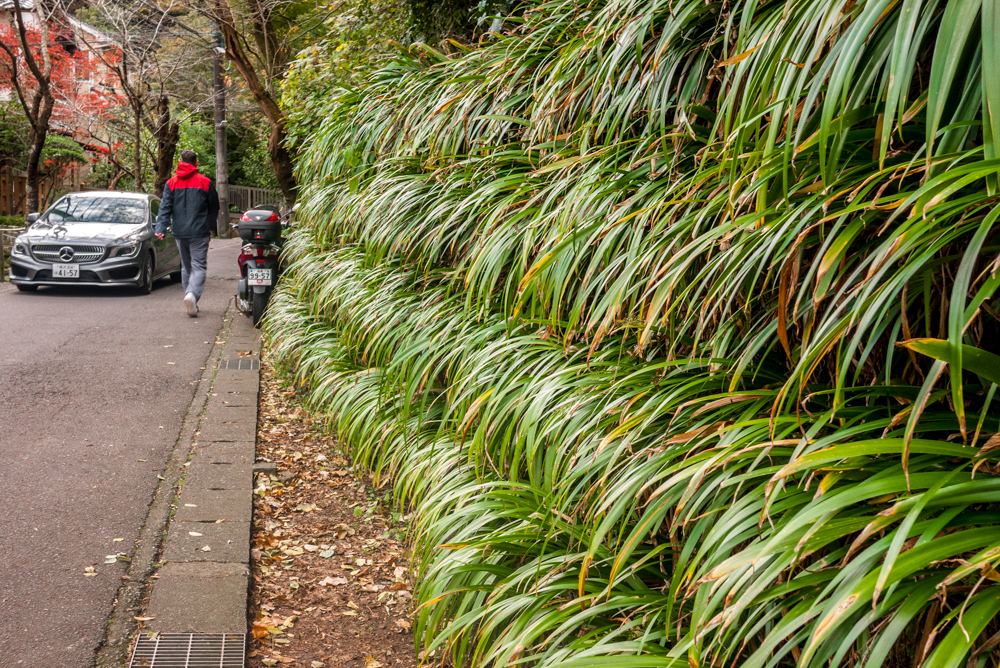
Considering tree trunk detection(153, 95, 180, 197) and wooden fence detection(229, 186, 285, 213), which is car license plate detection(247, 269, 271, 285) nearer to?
tree trunk detection(153, 95, 180, 197)

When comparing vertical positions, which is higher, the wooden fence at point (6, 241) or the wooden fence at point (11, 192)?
the wooden fence at point (11, 192)

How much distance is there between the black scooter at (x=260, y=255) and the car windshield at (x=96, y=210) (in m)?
4.28

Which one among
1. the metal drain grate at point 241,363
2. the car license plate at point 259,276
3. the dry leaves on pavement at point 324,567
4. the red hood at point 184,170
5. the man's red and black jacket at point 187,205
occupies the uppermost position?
the red hood at point 184,170

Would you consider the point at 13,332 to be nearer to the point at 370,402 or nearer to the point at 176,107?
the point at 370,402

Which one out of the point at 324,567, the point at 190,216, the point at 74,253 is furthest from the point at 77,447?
the point at 74,253

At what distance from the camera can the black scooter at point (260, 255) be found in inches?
353

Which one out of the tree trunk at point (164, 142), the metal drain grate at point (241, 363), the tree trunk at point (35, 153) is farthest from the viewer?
the tree trunk at point (164, 142)

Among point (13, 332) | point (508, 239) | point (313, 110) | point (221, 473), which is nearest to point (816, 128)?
point (508, 239)

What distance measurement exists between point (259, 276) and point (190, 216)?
163 centimetres

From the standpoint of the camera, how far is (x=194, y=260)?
9969 mm

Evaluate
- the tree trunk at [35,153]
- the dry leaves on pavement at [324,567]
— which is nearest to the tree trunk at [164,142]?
the tree trunk at [35,153]

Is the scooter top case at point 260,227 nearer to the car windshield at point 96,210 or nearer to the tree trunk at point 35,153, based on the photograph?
the car windshield at point 96,210

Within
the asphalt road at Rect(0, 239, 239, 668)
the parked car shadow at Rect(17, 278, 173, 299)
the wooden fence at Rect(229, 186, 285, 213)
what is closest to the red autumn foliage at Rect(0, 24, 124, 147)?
the wooden fence at Rect(229, 186, 285, 213)

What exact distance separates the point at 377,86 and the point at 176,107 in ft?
85.8
